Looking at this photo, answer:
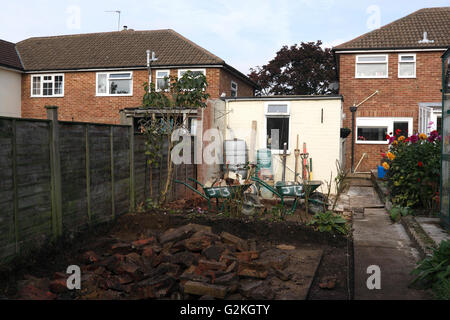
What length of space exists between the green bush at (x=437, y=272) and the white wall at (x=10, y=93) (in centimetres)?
1893

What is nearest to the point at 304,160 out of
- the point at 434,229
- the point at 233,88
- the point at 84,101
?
the point at 434,229

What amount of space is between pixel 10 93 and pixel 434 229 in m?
19.3

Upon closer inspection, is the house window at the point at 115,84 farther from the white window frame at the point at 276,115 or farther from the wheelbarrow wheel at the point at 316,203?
the wheelbarrow wheel at the point at 316,203

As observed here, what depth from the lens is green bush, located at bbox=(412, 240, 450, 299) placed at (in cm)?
390

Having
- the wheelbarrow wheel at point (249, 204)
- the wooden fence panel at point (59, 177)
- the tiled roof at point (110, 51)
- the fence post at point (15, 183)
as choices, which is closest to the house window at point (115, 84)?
the tiled roof at point (110, 51)

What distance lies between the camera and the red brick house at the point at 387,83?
16.3m

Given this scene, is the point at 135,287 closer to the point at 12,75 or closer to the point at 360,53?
the point at 360,53

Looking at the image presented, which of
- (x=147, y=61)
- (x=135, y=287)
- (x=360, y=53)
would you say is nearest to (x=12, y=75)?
(x=147, y=61)

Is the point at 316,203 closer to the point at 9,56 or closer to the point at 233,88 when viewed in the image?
the point at 233,88

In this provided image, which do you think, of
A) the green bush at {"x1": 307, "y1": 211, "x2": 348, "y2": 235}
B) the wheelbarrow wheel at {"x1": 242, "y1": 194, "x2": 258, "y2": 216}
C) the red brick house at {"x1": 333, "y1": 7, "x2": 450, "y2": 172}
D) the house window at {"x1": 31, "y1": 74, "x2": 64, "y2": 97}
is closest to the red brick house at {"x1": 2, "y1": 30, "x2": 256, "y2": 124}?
the house window at {"x1": 31, "y1": 74, "x2": 64, "y2": 97}

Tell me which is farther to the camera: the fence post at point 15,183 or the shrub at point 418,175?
the shrub at point 418,175

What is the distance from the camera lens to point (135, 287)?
4.14m

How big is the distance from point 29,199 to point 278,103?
846cm

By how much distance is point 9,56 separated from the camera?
20.1 m
